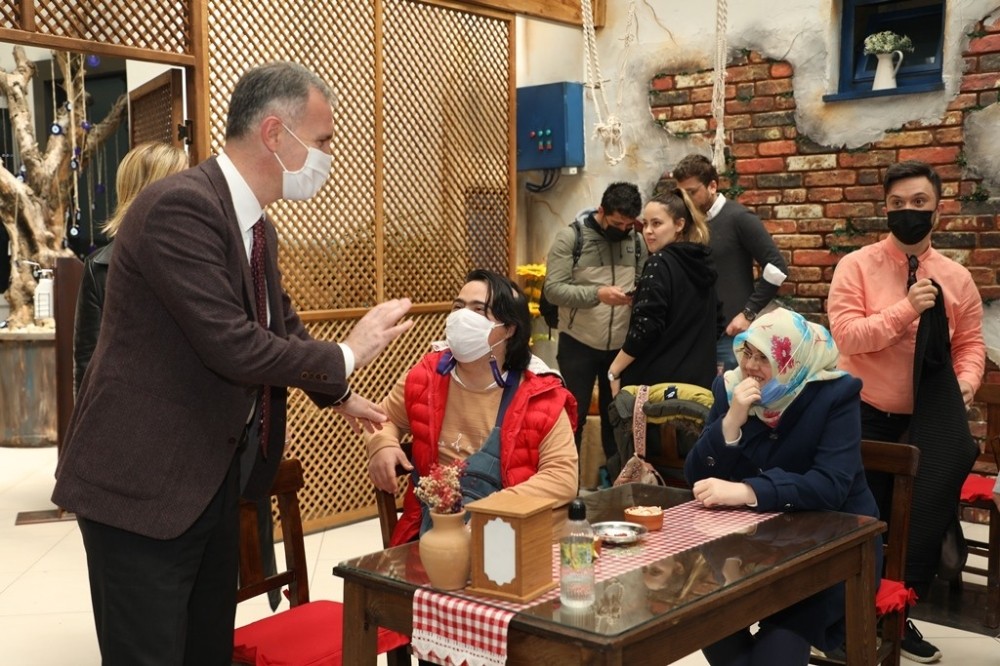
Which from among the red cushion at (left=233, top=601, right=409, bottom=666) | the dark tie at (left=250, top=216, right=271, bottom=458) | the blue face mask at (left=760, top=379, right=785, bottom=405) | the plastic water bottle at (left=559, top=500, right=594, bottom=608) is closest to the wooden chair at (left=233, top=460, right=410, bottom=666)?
the red cushion at (left=233, top=601, right=409, bottom=666)

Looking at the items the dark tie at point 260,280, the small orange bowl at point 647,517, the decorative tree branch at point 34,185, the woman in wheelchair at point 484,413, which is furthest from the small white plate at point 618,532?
the decorative tree branch at point 34,185

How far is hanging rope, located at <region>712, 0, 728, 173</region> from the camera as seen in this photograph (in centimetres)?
496

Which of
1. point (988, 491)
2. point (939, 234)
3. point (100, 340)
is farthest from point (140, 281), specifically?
point (939, 234)

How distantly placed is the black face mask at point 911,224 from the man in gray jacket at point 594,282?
5.56 feet

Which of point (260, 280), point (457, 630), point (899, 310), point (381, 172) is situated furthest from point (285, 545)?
point (381, 172)

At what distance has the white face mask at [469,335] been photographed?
283cm

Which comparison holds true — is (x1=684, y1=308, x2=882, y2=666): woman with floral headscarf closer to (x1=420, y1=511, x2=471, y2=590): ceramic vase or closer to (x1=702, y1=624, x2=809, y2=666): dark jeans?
(x1=702, y1=624, x2=809, y2=666): dark jeans

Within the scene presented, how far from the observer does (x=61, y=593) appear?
4.35 m

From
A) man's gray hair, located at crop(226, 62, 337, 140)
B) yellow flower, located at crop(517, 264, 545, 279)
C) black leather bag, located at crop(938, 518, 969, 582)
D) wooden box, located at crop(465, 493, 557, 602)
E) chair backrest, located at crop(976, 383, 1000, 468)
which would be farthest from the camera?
yellow flower, located at crop(517, 264, 545, 279)

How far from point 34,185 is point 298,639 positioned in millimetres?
6300

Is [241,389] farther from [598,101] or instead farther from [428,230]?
[598,101]

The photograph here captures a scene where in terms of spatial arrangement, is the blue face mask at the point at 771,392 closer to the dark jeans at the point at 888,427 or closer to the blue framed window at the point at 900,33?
the dark jeans at the point at 888,427

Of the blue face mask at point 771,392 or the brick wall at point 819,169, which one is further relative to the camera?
the brick wall at point 819,169

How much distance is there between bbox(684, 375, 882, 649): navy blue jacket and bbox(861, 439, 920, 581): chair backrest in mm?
189
